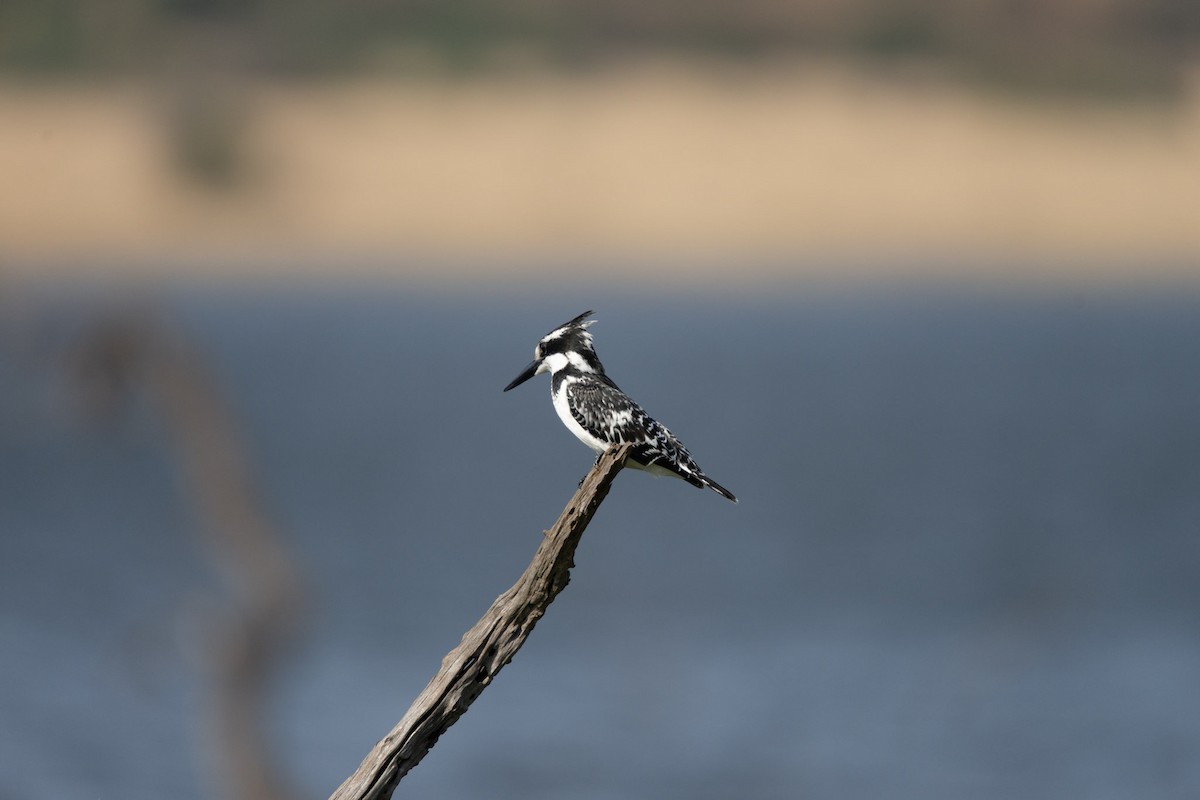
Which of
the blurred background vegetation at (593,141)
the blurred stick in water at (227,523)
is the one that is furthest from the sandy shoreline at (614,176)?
the blurred stick in water at (227,523)

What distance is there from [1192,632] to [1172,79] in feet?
24.3

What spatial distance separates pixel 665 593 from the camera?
25891 mm

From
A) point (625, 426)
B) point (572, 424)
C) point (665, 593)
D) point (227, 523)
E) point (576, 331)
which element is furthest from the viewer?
point (665, 593)

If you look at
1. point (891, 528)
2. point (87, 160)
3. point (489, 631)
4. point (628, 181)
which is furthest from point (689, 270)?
point (489, 631)

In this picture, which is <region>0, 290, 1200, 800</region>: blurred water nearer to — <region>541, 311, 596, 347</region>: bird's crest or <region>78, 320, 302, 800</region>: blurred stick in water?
<region>78, 320, 302, 800</region>: blurred stick in water

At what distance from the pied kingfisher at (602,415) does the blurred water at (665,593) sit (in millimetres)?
3682

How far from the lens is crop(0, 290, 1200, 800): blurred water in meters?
16.8

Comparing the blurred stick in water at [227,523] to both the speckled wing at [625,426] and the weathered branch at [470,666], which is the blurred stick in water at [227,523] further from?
the weathered branch at [470,666]

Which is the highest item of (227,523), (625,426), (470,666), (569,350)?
(569,350)

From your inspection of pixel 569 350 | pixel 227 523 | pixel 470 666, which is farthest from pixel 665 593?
pixel 470 666

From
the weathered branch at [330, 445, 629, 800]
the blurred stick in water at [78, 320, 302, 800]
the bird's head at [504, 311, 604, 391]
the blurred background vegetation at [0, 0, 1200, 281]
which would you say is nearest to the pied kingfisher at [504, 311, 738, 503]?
the bird's head at [504, 311, 604, 391]

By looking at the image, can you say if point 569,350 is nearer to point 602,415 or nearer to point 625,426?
point 602,415

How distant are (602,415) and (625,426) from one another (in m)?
0.13

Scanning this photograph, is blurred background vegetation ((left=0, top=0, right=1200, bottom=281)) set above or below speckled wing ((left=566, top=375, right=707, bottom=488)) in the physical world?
above
